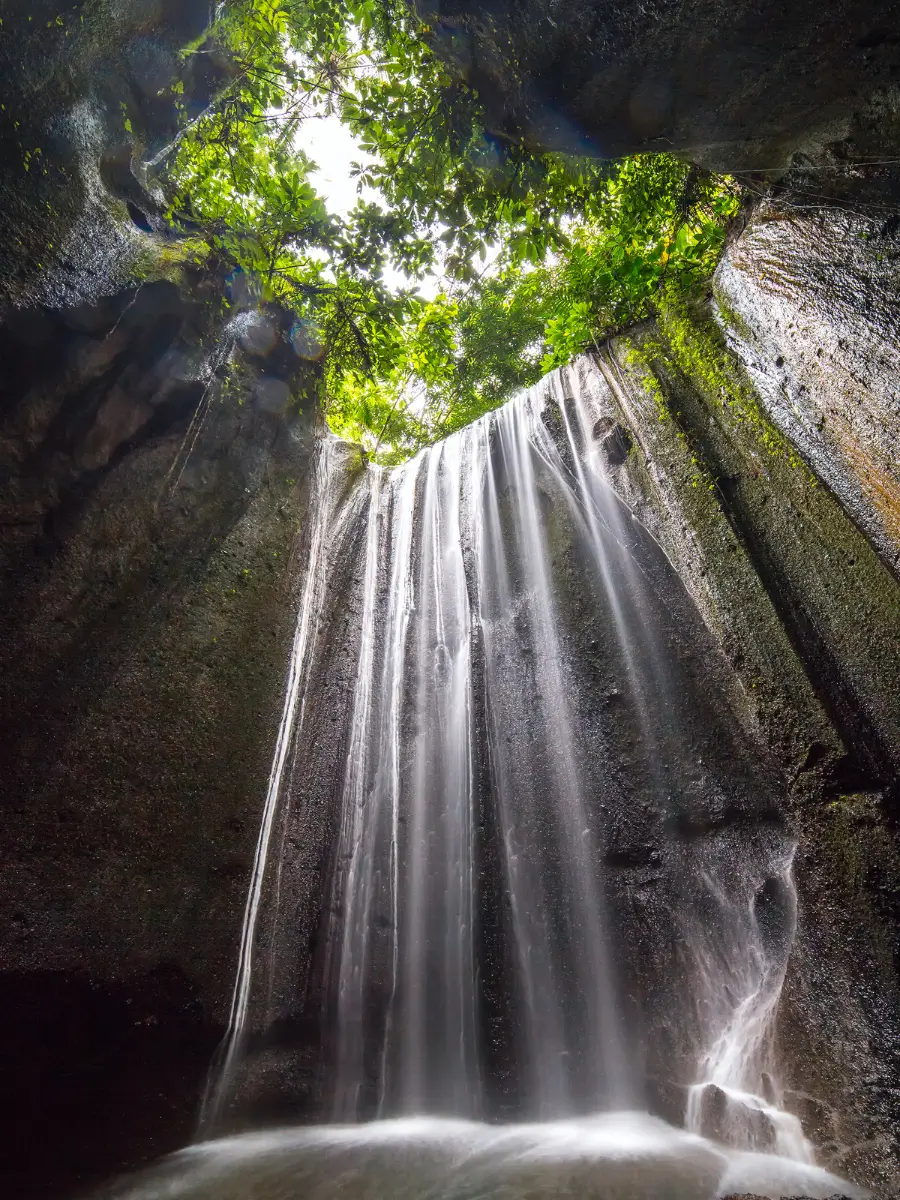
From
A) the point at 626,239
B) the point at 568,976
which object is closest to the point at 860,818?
the point at 568,976

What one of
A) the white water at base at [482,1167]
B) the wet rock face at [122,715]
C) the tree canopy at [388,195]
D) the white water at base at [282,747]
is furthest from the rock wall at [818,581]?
the wet rock face at [122,715]

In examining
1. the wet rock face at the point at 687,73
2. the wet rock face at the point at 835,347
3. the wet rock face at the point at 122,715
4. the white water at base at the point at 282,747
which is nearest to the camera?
the wet rock face at the point at 687,73

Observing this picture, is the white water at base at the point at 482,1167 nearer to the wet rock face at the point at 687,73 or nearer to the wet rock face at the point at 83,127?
the wet rock face at the point at 687,73

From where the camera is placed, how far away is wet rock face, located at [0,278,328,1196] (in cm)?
382

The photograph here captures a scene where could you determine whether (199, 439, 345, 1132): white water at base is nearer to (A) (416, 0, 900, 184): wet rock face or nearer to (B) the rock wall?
(B) the rock wall

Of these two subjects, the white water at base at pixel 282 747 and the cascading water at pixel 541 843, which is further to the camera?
the white water at base at pixel 282 747

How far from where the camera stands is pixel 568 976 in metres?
5.21

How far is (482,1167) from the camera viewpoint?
3789mm

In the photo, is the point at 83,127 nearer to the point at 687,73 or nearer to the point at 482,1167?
the point at 687,73

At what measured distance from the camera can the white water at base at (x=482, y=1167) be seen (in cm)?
319

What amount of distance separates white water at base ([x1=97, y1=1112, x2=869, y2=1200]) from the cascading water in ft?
0.43

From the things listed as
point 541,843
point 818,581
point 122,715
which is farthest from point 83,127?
point 541,843

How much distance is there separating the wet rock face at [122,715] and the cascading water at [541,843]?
1.54 ft

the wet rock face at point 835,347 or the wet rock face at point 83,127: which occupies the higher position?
the wet rock face at point 83,127
